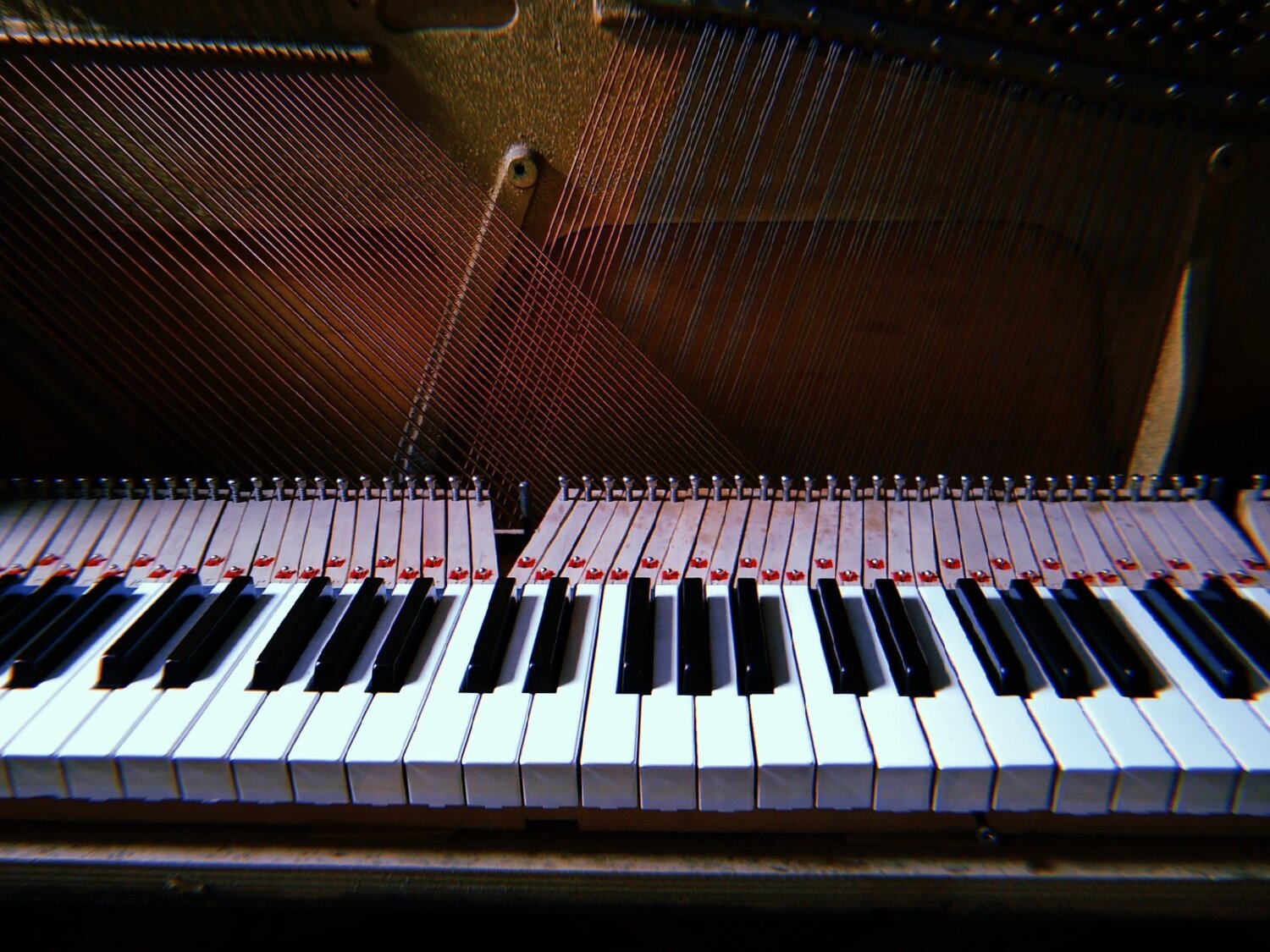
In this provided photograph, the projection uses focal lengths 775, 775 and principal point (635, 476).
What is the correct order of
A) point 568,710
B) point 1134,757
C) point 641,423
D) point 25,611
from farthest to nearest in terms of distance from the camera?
point 641,423 < point 25,611 < point 568,710 < point 1134,757

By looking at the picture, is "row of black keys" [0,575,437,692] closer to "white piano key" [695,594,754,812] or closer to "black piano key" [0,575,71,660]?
"black piano key" [0,575,71,660]

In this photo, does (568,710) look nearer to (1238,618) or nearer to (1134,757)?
(1134,757)

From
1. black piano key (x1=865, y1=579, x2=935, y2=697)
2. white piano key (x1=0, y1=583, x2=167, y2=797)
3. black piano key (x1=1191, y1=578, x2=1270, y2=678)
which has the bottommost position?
white piano key (x1=0, y1=583, x2=167, y2=797)

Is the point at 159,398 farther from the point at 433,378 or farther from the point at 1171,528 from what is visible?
the point at 1171,528

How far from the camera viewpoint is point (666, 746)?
3.62ft

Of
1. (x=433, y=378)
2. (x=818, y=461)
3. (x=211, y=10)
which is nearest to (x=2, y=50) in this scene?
(x=211, y=10)

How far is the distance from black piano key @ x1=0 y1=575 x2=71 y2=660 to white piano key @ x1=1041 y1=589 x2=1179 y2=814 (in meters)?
1.78

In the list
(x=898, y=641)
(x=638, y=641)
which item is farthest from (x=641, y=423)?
(x=898, y=641)

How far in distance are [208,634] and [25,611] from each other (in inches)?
16.6

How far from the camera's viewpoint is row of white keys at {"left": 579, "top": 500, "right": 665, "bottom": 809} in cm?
109

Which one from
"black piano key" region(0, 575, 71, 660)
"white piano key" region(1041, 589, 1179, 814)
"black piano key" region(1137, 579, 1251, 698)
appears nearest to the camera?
"white piano key" region(1041, 589, 1179, 814)

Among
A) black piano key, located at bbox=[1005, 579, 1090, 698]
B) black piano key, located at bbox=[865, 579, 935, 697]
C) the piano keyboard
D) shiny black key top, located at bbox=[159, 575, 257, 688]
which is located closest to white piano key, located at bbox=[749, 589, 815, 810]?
the piano keyboard

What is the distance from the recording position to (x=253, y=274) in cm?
173

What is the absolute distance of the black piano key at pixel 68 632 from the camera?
50.4 inches
